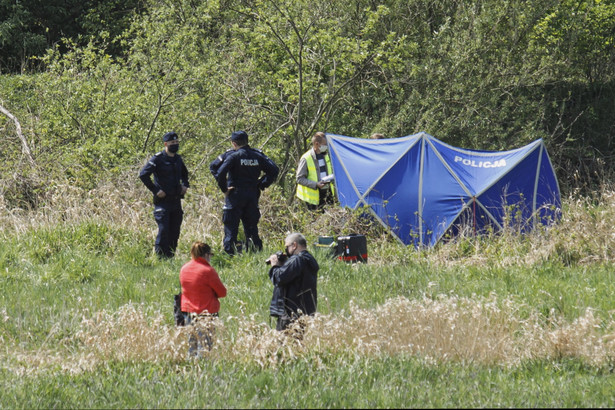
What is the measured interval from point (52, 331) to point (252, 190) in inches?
148

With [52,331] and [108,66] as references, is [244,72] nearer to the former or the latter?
[108,66]

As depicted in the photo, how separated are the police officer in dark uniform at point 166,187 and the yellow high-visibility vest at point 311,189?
6.50 feet

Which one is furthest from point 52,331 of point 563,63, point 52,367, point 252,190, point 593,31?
point 593,31

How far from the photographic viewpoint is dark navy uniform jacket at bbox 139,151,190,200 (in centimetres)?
1124

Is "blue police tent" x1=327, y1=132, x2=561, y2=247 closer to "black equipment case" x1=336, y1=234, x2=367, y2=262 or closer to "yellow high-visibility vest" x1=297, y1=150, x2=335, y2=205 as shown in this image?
"yellow high-visibility vest" x1=297, y1=150, x2=335, y2=205

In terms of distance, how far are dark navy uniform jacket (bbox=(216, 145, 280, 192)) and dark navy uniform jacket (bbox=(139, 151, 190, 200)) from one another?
0.56m

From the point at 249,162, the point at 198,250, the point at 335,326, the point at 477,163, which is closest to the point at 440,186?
the point at 477,163

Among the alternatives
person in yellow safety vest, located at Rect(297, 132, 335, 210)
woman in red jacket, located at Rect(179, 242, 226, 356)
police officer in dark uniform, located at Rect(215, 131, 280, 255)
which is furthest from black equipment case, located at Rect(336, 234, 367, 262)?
woman in red jacket, located at Rect(179, 242, 226, 356)

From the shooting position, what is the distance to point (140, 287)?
10.1m

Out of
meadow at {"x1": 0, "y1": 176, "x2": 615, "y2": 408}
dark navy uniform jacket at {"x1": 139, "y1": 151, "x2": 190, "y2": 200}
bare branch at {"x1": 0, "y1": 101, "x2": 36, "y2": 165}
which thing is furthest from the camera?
bare branch at {"x1": 0, "y1": 101, "x2": 36, "y2": 165}

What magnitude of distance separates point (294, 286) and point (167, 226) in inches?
162

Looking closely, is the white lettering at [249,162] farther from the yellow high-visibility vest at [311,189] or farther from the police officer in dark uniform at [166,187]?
the yellow high-visibility vest at [311,189]

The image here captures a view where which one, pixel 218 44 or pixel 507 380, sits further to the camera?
pixel 218 44

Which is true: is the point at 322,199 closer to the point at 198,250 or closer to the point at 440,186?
the point at 440,186
